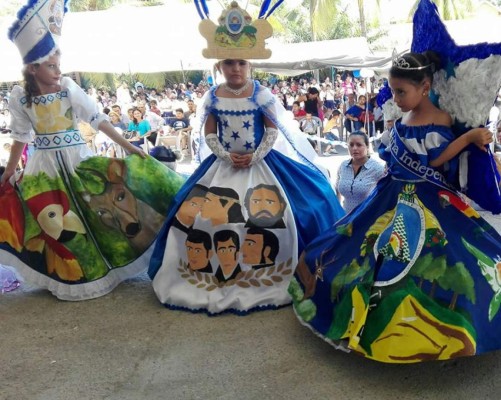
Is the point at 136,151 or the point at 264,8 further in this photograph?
the point at 136,151

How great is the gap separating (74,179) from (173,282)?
1021 millimetres

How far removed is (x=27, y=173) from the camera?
3730mm

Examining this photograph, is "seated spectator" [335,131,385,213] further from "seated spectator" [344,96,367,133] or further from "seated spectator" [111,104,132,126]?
"seated spectator" [344,96,367,133]

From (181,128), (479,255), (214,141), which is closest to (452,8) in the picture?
(181,128)

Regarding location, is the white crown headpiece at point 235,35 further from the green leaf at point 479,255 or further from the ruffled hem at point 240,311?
the green leaf at point 479,255

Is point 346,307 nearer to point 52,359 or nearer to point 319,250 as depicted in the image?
point 319,250

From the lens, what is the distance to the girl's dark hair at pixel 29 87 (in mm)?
3605

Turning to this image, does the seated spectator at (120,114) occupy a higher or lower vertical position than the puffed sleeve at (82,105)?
lower

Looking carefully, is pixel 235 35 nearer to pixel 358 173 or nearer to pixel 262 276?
pixel 358 173

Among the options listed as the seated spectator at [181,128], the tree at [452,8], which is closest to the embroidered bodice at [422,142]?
the seated spectator at [181,128]

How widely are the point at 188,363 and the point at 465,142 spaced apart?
72.1 inches

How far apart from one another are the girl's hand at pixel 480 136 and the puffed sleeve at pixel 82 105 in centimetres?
249

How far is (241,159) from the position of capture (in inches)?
140

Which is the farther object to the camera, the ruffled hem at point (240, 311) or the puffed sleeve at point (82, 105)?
the puffed sleeve at point (82, 105)
